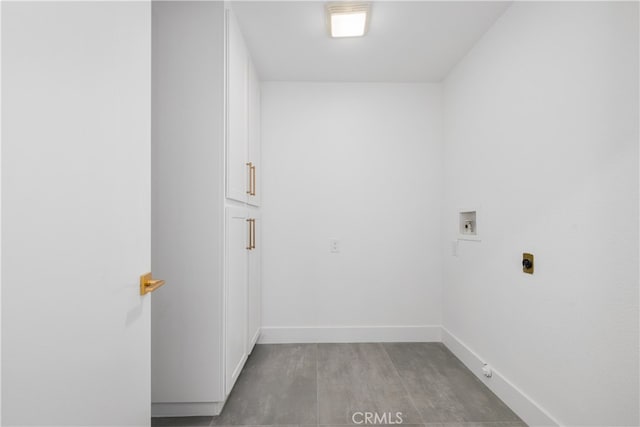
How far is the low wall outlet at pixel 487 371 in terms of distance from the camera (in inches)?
80.4

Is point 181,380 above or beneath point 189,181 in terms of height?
beneath

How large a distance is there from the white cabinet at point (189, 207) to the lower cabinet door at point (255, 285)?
0.63 m

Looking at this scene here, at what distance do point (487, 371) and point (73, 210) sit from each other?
237 cm

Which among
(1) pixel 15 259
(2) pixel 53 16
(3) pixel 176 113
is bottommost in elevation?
(1) pixel 15 259

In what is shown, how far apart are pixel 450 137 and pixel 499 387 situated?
1913mm

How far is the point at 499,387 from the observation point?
194 cm

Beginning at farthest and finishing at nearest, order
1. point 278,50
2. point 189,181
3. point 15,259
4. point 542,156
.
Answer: point 278,50, point 189,181, point 542,156, point 15,259

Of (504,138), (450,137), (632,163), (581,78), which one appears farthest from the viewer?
(450,137)

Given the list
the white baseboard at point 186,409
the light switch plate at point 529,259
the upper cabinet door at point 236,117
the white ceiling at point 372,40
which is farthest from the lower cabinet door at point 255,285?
the light switch plate at point 529,259

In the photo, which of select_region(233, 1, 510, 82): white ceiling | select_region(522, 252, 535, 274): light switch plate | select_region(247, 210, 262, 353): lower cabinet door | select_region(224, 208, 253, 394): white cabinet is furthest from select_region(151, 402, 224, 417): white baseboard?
select_region(233, 1, 510, 82): white ceiling

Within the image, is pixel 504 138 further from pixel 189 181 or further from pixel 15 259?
pixel 15 259

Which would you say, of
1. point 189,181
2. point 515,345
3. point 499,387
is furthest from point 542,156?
point 189,181

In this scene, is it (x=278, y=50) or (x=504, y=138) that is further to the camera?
(x=278, y=50)

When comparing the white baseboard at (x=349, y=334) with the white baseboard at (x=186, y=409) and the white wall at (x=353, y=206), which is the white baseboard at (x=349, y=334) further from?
the white baseboard at (x=186, y=409)
